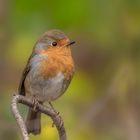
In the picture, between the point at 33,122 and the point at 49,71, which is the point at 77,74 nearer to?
the point at 49,71

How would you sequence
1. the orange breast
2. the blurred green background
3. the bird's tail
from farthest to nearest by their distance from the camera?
the blurred green background, the orange breast, the bird's tail

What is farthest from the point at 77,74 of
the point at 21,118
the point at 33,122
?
the point at 21,118

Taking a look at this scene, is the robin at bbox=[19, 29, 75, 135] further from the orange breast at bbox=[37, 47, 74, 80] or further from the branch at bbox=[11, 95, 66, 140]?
the branch at bbox=[11, 95, 66, 140]

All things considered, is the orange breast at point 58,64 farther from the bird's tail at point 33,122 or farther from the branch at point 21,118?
the branch at point 21,118

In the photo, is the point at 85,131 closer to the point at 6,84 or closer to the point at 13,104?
the point at 6,84

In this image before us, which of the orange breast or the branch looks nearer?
the branch

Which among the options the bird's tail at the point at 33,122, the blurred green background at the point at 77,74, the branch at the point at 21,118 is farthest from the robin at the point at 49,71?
the branch at the point at 21,118

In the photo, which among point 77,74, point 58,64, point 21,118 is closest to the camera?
point 21,118

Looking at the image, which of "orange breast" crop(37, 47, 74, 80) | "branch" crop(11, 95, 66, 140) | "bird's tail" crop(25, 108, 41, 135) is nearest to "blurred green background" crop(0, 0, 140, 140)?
"bird's tail" crop(25, 108, 41, 135)
